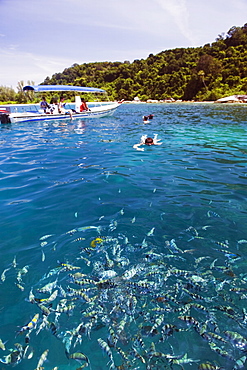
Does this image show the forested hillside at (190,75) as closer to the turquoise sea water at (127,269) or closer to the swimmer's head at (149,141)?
the swimmer's head at (149,141)

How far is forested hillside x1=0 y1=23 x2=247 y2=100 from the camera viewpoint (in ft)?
260

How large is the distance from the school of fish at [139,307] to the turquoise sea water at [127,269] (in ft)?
0.05

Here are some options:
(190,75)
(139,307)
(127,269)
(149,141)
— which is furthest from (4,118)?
(190,75)

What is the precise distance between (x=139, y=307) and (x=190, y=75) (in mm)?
106178

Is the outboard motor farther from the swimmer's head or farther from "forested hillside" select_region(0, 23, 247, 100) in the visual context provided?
"forested hillside" select_region(0, 23, 247, 100)

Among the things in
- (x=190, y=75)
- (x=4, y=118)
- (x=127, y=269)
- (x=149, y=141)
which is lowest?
(x=127, y=269)

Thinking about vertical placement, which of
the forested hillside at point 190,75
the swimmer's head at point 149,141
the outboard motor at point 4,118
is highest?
the forested hillside at point 190,75

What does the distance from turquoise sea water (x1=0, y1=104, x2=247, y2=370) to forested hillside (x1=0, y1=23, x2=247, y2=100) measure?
2974 inches

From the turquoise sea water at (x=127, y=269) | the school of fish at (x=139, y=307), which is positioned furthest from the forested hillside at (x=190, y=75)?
the school of fish at (x=139, y=307)

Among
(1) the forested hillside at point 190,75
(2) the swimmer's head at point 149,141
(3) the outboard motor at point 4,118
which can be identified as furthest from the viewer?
(1) the forested hillside at point 190,75

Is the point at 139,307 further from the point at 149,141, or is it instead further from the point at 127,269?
the point at 149,141

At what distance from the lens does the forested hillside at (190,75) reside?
79.1 meters

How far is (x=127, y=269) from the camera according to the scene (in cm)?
438

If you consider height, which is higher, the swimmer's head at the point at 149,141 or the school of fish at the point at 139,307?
the swimmer's head at the point at 149,141
